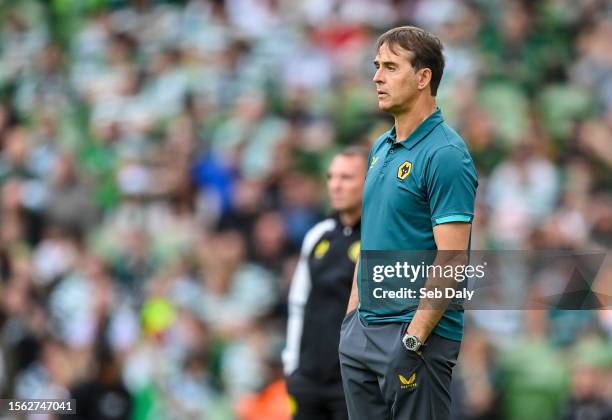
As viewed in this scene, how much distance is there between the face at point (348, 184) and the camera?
604cm

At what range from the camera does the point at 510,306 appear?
24.0 feet

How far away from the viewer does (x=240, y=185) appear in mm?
9930

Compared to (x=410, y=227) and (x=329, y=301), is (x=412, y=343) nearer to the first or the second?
(x=410, y=227)

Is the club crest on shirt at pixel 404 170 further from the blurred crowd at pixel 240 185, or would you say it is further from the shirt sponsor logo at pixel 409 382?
the blurred crowd at pixel 240 185

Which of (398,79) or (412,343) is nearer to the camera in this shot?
(412,343)

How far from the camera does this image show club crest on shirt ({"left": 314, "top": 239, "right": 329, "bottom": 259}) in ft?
20.3

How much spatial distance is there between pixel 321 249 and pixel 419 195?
6.73 ft

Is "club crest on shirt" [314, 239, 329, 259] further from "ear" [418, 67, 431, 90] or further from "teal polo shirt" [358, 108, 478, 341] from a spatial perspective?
"ear" [418, 67, 431, 90]

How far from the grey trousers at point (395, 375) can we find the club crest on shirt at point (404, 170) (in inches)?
21.7

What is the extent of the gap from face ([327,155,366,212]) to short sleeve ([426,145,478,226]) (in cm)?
187

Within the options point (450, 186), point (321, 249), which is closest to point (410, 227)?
point (450, 186)

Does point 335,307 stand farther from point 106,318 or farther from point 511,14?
point 511,14

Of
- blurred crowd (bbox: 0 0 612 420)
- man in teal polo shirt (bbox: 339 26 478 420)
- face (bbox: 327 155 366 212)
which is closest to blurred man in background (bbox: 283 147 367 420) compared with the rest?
face (bbox: 327 155 366 212)

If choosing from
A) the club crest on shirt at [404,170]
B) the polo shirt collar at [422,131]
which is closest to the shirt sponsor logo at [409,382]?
the club crest on shirt at [404,170]
